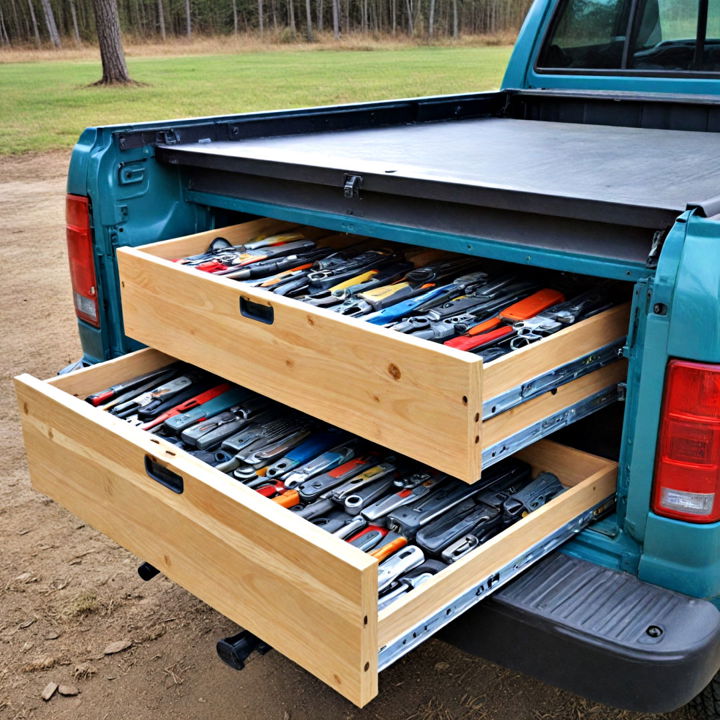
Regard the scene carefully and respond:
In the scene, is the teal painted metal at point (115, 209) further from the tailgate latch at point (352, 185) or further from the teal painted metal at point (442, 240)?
the tailgate latch at point (352, 185)

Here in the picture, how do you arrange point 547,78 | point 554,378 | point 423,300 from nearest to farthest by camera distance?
point 554,378, point 423,300, point 547,78

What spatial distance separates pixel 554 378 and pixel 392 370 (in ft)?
1.26

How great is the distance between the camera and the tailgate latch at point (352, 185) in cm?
254

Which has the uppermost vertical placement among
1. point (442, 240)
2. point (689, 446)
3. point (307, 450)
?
point (442, 240)

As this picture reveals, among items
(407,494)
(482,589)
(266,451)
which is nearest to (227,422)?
(266,451)

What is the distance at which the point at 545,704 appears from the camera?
9.09ft

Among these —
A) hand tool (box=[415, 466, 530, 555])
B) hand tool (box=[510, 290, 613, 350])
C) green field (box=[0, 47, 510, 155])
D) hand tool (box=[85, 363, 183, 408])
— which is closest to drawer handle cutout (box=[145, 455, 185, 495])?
hand tool (box=[415, 466, 530, 555])

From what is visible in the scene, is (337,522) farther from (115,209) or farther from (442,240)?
(115,209)

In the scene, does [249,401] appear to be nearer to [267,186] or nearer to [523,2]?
[267,186]

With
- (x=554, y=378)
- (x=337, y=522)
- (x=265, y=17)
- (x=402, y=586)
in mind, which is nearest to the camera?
(x=402, y=586)

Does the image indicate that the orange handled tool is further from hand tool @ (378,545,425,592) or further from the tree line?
the tree line

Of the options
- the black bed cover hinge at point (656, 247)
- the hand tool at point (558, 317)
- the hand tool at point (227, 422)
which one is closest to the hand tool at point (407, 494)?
the hand tool at point (558, 317)

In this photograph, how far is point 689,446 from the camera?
6.30 feet

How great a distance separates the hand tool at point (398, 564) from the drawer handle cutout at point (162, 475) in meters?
0.51
